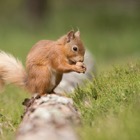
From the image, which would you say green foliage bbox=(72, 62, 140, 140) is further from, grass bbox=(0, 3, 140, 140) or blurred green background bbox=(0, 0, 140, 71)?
blurred green background bbox=(0, 0, 140, 71)

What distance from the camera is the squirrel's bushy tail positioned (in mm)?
6945

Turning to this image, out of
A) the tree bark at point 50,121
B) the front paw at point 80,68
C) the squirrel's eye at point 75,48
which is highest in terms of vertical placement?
the squirrel's eye at point 75,48

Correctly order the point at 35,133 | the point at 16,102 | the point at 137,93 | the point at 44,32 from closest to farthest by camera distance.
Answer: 1. the point at 35,133
2. the point at 137,93
3. the point at 16,102
4. the point at 44,32

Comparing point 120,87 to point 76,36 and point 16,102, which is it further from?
point 16,102

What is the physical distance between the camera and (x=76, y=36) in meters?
7.01

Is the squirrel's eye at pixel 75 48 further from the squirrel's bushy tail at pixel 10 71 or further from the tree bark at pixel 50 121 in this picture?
the tree bark at pixel 50 121

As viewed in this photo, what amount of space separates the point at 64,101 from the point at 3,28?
54.7ft

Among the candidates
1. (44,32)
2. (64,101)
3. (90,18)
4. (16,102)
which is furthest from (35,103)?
(90,18)

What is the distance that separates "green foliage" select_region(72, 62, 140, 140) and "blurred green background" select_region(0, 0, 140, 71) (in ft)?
26.8

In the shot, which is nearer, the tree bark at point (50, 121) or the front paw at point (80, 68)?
the tree bark at point (50, 121)

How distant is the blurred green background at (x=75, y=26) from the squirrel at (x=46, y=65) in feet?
26.3

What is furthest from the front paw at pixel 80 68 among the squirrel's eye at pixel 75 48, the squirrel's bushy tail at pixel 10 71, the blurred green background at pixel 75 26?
the blurred green background at pixel 75 26

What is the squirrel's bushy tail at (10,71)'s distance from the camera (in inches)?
273

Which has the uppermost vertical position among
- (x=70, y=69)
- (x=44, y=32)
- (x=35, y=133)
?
(x=44, y=32)
